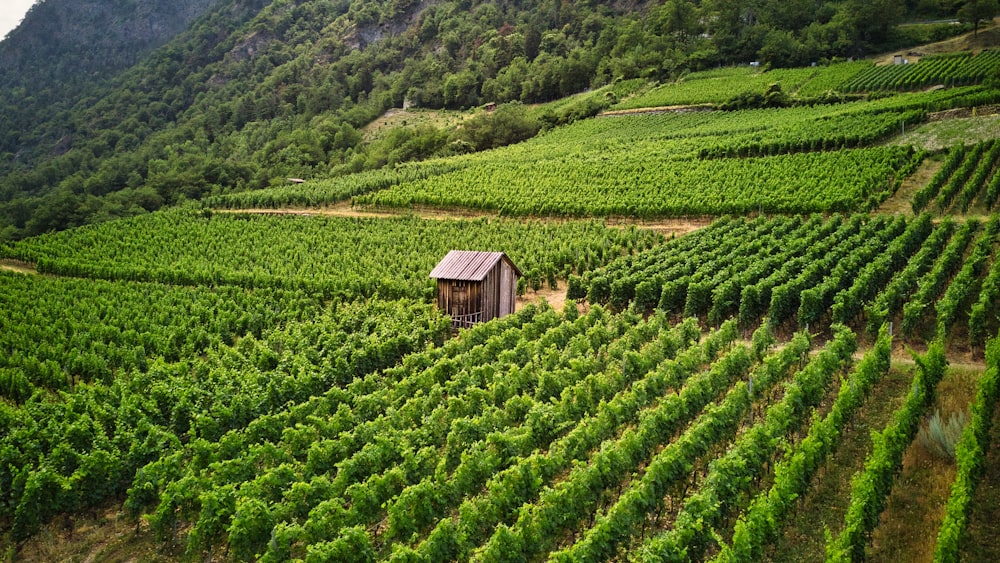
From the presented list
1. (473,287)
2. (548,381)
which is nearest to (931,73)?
(473,287)

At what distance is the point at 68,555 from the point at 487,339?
1256cm

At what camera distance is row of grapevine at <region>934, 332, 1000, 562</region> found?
10.8 meters

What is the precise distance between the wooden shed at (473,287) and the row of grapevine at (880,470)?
46.8 feet

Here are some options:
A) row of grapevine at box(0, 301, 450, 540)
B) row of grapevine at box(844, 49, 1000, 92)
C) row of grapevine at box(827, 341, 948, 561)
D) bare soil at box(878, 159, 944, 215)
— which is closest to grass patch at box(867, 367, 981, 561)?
row of grapevine at box(827, 341, 948, 561)

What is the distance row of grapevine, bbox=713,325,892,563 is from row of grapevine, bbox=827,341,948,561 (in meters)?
0.86

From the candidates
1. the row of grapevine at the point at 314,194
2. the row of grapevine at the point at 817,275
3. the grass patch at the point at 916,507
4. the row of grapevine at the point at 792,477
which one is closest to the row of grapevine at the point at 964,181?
the row of grapevine at the point at 817,275

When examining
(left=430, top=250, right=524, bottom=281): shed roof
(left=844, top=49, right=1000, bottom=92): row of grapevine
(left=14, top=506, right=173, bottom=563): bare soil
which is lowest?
(left=14, top=506, right=173, bottom=563): bare soil

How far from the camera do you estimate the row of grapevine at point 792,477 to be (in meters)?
11.6

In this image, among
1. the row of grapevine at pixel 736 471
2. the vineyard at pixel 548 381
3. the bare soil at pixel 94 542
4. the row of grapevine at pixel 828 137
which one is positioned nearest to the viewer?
the row of grapevine at pixel 736 471

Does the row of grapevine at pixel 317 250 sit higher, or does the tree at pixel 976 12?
the tree at pixel 976 12

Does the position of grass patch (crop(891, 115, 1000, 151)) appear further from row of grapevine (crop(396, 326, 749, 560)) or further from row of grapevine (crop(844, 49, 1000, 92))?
row of grapevine (crop(396, 326, 749, 560))

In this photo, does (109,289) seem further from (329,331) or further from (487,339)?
(487,339)

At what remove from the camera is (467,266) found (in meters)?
27.3

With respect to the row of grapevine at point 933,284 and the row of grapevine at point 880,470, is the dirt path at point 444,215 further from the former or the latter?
the row of grapevine at point 880,470
